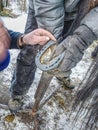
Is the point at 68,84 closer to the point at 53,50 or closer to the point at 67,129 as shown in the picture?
the point at 67,129

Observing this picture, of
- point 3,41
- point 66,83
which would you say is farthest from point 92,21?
point 66,83

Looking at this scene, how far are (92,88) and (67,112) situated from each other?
55.1 inches

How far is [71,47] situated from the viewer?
1442mm

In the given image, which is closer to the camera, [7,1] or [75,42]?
[75,42]

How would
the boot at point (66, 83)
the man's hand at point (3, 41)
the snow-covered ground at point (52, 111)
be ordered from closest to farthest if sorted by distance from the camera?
the man's hand at point (3, 41)
the snow-covered ground at point (52, 111)
the boot at point (66, 83)

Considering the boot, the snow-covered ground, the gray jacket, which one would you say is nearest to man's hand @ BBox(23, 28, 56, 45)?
the gray jacket

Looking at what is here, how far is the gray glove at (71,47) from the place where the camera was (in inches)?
55.0

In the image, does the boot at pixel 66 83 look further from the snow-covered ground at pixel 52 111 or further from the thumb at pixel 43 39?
Answer: the thumb at pixel 43 39

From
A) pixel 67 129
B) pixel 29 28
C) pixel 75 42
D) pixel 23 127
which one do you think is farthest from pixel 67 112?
pixel 75 42

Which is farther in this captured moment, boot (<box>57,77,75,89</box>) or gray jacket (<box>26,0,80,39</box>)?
boot (<box>57,77,75,89</box>)

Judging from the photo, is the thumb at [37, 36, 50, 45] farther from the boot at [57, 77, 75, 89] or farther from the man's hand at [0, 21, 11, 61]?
the boot at [57, 77, 75, 89]

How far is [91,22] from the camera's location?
57.0 inches

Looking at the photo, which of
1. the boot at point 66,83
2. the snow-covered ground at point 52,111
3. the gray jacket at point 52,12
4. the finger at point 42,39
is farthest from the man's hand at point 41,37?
the boot at point 66,83

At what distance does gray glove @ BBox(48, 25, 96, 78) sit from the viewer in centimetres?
140
